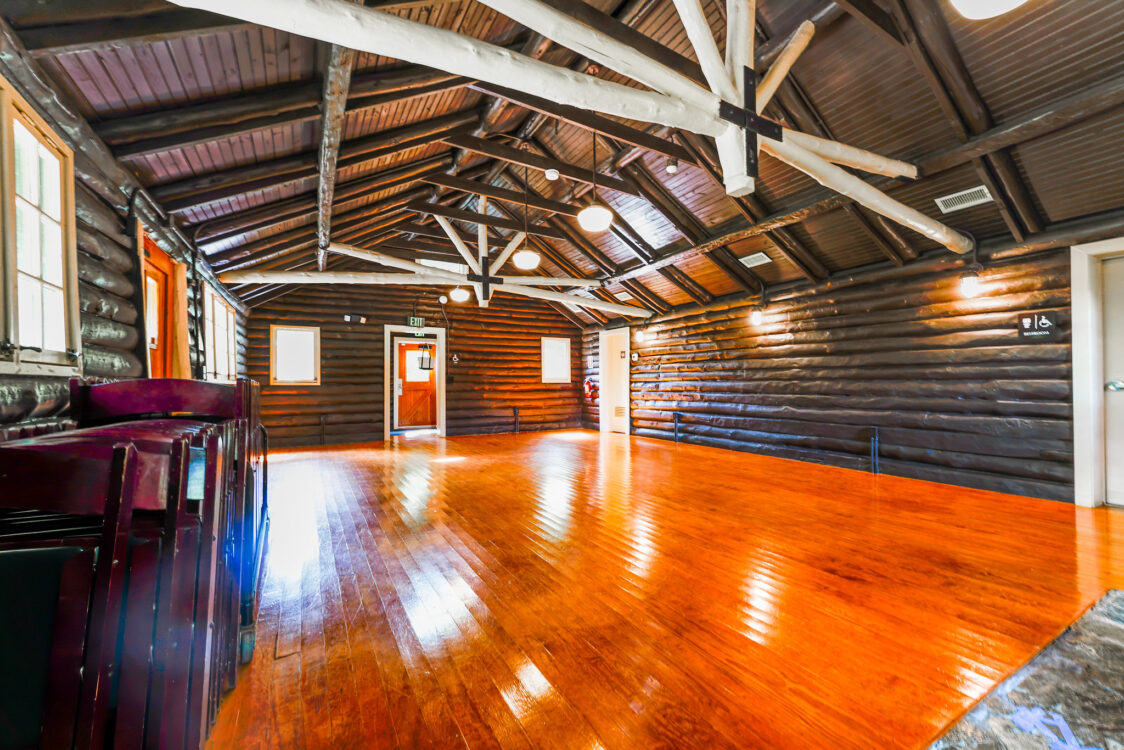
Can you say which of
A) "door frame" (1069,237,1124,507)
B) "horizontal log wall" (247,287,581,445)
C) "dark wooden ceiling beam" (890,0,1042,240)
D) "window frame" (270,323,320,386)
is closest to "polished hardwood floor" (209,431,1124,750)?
"door frame" (1069,237,1124,507)

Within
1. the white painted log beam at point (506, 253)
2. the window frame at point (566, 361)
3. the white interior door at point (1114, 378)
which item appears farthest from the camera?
the window frame at point (566, 361)

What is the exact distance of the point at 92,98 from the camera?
279 centimetres

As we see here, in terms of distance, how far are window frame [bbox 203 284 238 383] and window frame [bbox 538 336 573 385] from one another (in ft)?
23.5

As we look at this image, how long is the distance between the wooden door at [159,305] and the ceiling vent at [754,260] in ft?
26.3

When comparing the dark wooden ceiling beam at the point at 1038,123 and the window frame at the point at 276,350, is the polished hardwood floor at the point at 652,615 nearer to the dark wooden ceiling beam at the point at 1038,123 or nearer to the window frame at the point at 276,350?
the dark wooden ceiling beam at the point at 1038,123

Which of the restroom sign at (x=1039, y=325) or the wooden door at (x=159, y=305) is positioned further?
the restroom sign at (x=1039, y=325)

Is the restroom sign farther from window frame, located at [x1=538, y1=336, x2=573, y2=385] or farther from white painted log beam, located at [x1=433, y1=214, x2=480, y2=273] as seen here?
window frame, located at [x1=538, y1=336, x2=573, y2=385]

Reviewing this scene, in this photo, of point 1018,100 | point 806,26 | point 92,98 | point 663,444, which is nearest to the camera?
point 92,98

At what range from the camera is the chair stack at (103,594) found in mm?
939

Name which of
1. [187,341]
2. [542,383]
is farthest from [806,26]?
[542,383]

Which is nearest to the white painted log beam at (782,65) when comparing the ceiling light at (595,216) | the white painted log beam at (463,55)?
the white painted log beam at (463,55)

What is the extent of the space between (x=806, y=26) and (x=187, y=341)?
669 centimetres

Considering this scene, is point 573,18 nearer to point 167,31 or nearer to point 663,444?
point 167,31

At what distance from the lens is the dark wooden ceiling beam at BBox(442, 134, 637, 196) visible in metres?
5.83
